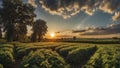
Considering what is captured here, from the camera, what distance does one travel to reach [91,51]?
34.3m

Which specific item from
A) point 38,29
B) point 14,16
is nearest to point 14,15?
point 14,16

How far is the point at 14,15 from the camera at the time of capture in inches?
2761

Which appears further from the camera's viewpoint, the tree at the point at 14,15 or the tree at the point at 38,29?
the tree at the point at 38,29

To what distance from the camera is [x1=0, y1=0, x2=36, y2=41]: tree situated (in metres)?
69.6

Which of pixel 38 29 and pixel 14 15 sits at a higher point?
pixel 14 15

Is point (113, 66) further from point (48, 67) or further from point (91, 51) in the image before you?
point (91, 51)

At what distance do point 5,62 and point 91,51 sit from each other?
40.6 feet

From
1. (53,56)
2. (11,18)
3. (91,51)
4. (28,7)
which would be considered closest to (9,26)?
(11,18)

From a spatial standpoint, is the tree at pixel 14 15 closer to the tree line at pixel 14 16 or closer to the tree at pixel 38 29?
the tree line at pixel 14 16

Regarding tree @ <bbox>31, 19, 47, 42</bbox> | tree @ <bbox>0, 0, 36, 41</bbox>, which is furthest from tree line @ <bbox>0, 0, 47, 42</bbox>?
tree @ <bbox>31, 19, 47, 42</bbox>

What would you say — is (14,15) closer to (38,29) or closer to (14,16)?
(14,16)

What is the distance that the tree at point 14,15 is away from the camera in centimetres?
6956

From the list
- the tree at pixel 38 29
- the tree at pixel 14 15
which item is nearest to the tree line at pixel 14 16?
the tree at pixel 14 15

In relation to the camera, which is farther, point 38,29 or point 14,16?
point 38,29
